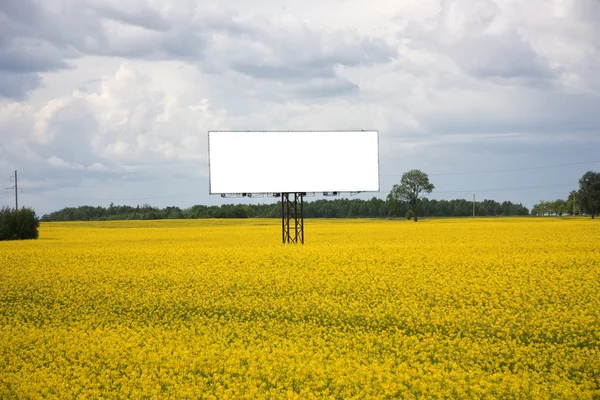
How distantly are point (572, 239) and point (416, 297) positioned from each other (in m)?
26.4

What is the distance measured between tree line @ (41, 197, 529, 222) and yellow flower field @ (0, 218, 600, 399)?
72434 millimetres

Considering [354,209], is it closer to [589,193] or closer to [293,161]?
[589,193]

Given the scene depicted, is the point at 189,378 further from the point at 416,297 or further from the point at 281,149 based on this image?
the point at 281,149

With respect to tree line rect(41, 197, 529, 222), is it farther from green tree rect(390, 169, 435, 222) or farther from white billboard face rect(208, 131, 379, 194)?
white billboard face rect(208, 131, 379, 194)

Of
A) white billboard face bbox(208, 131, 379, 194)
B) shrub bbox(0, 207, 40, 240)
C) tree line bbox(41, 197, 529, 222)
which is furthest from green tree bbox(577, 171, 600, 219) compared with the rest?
shrub bbox(0, 207, 40, 240)

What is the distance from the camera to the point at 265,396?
1088cm

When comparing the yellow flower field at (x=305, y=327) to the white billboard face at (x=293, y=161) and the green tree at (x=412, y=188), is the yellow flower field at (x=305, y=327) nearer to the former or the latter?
the white billboard face at (x=293, y=161)

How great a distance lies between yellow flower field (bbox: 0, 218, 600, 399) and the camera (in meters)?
11.8

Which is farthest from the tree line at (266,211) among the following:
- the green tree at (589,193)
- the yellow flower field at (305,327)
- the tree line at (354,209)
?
the yellow flower field at (305,327)

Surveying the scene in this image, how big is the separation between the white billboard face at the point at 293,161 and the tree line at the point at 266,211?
204 feet

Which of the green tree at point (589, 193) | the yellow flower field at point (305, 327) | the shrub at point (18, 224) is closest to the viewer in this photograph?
the yellow flower field at point (305, 327)

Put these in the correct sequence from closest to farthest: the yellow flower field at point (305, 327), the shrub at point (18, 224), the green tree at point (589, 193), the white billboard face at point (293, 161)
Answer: the yellow flower field at point (305, 327)
the white billboard face at point (293, 161)
the shrub at point (18, 224)
the green tree at point (589, 193)

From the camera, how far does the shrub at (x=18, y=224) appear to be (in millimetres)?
52625

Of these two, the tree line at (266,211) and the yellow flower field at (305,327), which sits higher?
the tree line at (266,211)
